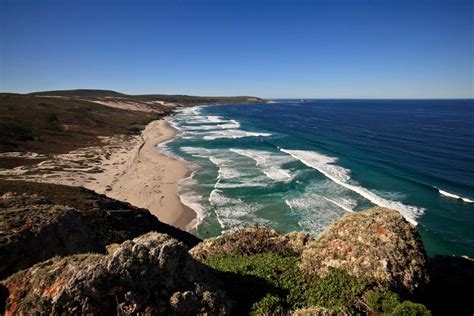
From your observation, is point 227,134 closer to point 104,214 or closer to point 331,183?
point 331,183

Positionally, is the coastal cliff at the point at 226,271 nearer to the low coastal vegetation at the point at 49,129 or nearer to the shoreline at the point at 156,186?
the shoreline at the point at 156,186

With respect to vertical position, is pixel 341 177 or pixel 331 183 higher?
pixel 341 177

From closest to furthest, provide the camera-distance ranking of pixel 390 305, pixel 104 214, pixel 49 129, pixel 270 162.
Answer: pixel 390 305 → pixel 104 214 → pixel 270 162 → pixel 49 129

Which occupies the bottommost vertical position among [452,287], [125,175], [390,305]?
[125,175]

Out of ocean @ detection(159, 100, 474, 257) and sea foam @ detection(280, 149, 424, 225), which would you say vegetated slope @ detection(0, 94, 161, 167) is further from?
sea foam @ detection(280, 149, 424, 225)

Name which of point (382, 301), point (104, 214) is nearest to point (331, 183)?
point (104, 214)

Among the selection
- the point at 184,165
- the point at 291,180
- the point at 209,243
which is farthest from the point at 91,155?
the point at 209,243

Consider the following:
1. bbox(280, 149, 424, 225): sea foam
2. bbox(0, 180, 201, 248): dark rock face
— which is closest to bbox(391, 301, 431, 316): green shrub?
bbox(0, 180, 201, 248): dark rock face
